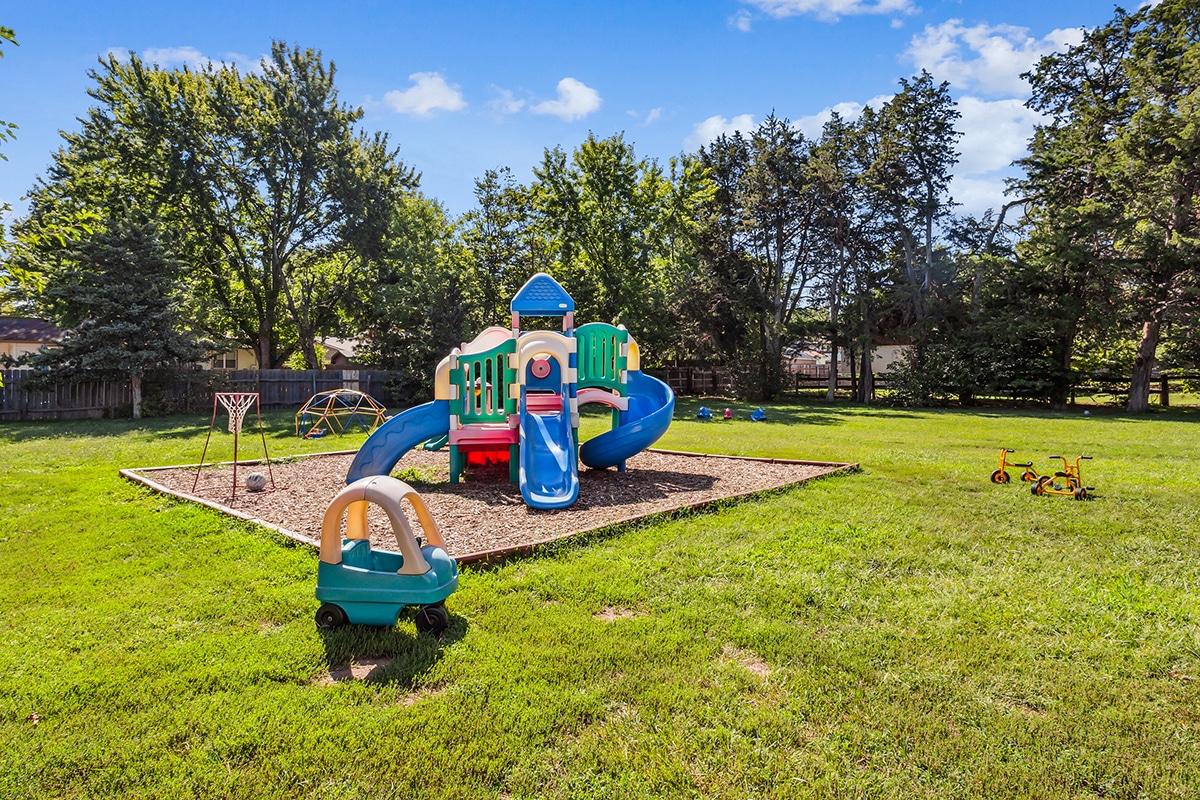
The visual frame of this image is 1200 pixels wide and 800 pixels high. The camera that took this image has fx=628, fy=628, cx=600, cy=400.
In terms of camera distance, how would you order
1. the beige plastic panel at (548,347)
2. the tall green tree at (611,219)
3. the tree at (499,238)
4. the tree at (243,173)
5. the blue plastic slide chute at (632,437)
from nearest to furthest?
the beige plastic panel at (548,347)
the blue plastic slide chute at (632,437)
the tree at (243,173)
the tree at (499,238)
the tall green tree at (611,219)

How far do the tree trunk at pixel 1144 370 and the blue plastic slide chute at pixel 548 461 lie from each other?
22.1 metres

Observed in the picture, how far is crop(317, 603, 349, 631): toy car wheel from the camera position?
3.65 metres

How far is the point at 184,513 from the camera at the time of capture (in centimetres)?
646

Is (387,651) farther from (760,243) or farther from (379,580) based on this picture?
(760,243)

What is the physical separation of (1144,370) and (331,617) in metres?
26.3

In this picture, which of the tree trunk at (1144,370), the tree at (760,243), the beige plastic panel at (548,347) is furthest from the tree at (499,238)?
the tree trunk at (1144,370)

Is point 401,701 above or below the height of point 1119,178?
below

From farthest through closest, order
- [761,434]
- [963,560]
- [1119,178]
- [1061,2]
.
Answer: [1119,178] < [761,434] < [1061,2] < [963,560]

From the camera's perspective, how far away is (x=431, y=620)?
3.59 meters

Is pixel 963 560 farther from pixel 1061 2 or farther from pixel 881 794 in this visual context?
pixel 1061 2

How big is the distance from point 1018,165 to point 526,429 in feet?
84.5

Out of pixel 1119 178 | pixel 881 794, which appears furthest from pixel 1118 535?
pixel 1119 178

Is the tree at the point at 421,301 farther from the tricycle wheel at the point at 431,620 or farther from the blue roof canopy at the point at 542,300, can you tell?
the tricycle wheel at the point at 431,620

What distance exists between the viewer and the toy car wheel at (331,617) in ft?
12.0
